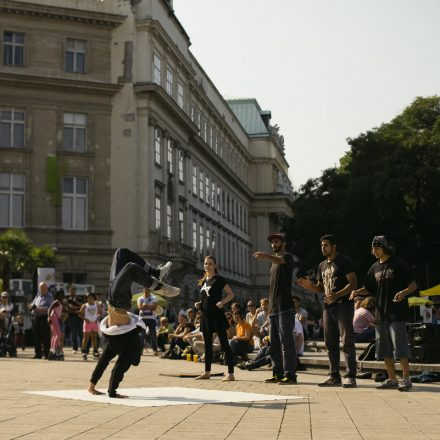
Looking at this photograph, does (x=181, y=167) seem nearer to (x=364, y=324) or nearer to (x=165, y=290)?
(x=364, y=324)

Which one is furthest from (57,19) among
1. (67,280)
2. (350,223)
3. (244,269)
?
(244,269)

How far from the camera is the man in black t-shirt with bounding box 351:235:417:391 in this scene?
1148cm

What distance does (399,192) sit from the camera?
4675 cm

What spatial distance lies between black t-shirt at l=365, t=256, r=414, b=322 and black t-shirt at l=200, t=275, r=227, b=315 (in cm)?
283

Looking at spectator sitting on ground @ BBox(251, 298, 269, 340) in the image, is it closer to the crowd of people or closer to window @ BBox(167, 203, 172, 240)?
the crowd of people

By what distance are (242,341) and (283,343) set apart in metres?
6.84

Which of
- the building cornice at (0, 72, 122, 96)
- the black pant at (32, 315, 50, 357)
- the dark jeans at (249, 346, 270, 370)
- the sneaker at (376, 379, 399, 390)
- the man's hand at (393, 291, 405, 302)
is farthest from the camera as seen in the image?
the building cornice at (0, 72, 122, 96)

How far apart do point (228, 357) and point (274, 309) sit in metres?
1.27

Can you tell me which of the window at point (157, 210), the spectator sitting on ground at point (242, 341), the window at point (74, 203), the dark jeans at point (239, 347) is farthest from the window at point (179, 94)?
the dark jeans at point (239, 347)

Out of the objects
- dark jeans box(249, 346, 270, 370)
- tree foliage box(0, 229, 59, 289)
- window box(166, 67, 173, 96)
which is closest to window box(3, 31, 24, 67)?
window box(166, 67, 173, 96)

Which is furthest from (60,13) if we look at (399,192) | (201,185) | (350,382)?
(350,382)

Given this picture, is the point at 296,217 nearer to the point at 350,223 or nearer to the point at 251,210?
the point at 350,223

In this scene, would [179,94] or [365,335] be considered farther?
[179,94]

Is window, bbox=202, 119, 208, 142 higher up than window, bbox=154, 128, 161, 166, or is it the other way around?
window, bbox=202, 119, 208, 142
